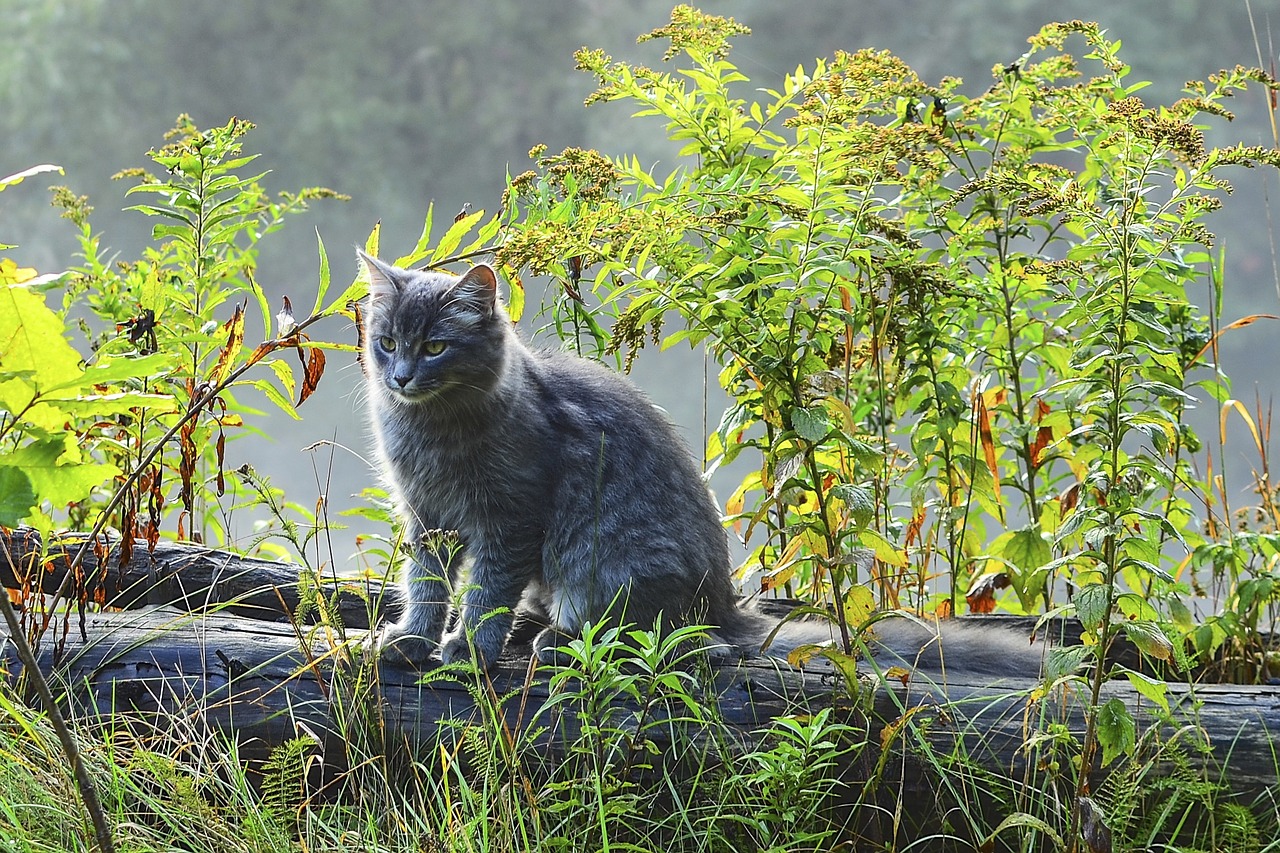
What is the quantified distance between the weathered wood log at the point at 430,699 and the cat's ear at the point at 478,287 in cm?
67

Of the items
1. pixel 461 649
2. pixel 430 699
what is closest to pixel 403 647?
pixel 461 649

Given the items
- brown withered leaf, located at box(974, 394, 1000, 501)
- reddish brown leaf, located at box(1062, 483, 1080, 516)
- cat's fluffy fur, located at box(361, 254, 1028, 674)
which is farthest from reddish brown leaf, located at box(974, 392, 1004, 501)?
cat's fluffy fur, located at box(361, 254, 1028, 674)

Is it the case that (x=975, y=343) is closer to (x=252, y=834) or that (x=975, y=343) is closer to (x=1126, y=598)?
(x=1126, y=598)

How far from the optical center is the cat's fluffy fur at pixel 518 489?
82.2 inches

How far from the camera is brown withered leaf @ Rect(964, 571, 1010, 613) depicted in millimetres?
2305

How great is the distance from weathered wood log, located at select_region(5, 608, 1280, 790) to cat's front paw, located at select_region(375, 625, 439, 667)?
30 millimetres

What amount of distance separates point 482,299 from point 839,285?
28.0 inches

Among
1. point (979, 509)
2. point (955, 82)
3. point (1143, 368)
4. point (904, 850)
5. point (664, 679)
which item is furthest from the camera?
point (979, 509)

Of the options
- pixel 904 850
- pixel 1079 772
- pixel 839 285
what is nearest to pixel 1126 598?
pixel 1079 772

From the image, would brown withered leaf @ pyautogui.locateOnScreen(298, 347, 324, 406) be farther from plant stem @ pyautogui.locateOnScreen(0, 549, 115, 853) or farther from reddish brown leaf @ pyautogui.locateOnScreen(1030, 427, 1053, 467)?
reddish brown leaf @ pyautogui.locateOnScreen(1030, 427, 1053, 467)

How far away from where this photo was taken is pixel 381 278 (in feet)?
7.14

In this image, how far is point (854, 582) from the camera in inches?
70.6

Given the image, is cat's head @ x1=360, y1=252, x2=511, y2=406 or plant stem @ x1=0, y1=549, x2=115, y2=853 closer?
plant stem @ x1=0, y1=549, x2=115, y2=853

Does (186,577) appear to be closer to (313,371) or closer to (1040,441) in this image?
(313,371)
